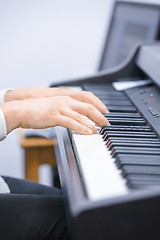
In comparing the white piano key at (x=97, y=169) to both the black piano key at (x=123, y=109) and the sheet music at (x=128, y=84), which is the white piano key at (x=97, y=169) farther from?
the sheet music at (x=128, y=84)

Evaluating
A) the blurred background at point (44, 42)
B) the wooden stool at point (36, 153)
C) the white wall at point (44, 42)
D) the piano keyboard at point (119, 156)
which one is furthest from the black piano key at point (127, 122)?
the white wall at point (44, 42)

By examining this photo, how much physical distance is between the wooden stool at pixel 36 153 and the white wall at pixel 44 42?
1.41ft

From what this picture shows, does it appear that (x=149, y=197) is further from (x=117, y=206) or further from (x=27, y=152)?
(x=27, y=152)

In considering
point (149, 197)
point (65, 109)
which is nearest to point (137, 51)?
point (65, 109)

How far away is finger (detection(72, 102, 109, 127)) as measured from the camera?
2.58ft

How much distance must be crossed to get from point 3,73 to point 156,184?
1336mm

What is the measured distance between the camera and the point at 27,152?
1.37 meters

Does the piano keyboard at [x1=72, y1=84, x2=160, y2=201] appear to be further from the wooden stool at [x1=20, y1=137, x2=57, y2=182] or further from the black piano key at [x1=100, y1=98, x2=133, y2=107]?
the wooden stool at [x1=20, y1=137, x2=57, y2=182]

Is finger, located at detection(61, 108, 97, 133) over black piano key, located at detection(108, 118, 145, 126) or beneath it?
over

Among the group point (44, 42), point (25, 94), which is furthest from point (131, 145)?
point (44, 42)

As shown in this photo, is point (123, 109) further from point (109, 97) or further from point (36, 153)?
point (36, 153)

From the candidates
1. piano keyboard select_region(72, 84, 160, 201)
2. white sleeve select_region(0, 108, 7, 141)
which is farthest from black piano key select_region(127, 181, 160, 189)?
white sleeve select_region(0, 108, 7, 141)

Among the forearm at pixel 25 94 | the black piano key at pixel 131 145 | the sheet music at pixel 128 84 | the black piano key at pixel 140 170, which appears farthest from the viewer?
the sheet music at pixel 128 84

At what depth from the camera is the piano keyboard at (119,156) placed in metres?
0.57
